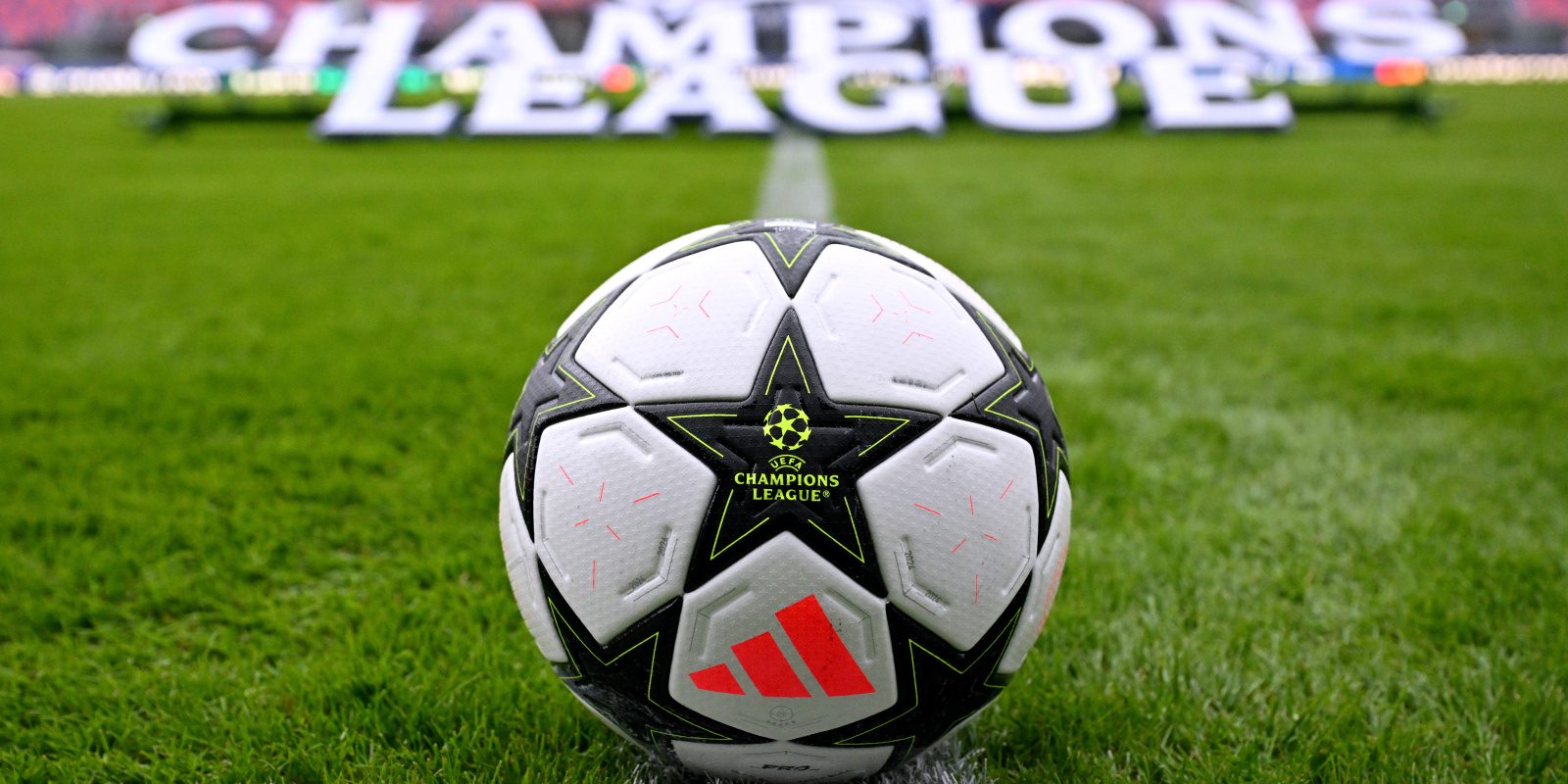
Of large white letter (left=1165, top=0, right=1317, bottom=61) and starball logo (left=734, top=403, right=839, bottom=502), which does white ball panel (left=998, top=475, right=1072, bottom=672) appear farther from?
large white letter (left=1165, top=0, right=1317, bottom=61)

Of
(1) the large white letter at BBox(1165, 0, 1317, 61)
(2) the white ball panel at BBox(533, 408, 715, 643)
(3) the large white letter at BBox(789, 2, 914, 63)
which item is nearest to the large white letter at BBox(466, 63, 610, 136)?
(3) the large white letter at BBox(789, 2, 914, 63)

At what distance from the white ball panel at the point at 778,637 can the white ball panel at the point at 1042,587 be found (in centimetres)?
24

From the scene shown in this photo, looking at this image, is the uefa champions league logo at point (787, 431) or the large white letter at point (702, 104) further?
the large white letter at point (702, 104)

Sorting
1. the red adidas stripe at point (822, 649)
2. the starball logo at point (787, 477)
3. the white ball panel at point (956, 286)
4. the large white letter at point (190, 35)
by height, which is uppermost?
the white ball panel at point (956, 286)

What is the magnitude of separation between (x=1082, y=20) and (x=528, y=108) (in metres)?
8.24

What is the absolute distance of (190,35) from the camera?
1695 cm

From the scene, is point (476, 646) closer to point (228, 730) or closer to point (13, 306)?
point (228, 730)

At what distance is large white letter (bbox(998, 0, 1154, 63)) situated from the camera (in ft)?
50.5

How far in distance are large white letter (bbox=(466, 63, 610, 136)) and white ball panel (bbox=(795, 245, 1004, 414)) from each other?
12786mm

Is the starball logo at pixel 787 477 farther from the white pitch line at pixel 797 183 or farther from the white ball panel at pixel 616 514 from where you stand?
the white pitch line at pixel 797 183

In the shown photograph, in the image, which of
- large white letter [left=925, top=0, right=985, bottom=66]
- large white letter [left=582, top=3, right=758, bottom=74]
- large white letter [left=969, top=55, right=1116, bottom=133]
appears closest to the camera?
large white letter [left=969, top=55, right=1116, bottom=133]

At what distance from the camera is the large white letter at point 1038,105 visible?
569 inches

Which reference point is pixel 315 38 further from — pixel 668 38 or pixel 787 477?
pixel 787 477

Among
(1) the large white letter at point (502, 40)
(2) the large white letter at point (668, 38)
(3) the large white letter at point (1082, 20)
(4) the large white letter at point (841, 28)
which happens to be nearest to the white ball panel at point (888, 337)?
(2) the large white letter at point (668, 38)
